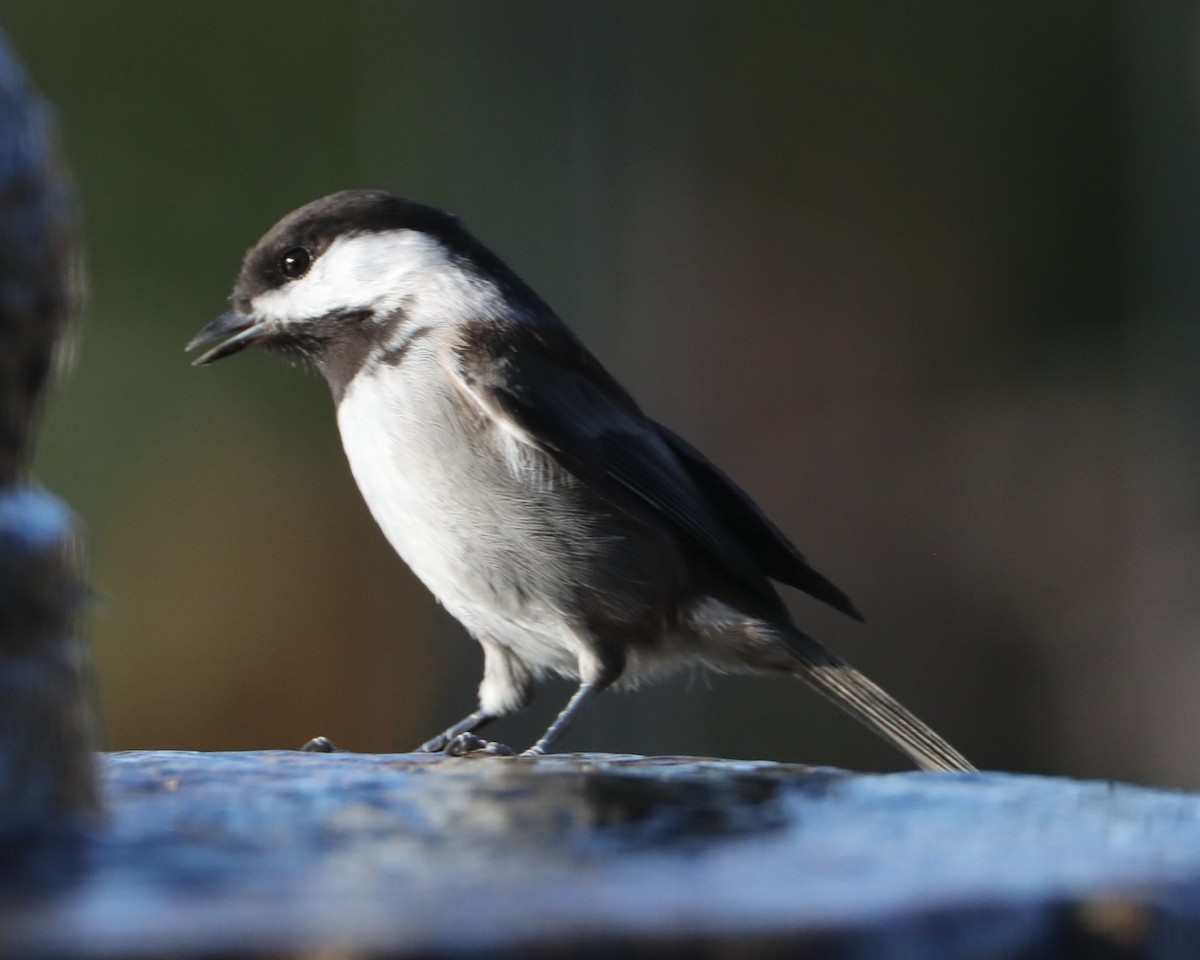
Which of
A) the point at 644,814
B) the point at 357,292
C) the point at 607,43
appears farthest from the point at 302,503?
the point at 644,814

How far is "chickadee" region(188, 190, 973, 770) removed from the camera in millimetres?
2252

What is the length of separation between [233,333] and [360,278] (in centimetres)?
21

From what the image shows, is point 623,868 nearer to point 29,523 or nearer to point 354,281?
point 29,523

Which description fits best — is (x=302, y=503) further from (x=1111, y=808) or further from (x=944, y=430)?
(x=1111, y=808)

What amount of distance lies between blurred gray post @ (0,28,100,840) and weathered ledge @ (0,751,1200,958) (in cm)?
5

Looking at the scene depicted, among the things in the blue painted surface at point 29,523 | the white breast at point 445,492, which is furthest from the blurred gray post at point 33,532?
the white breast at point 445,492

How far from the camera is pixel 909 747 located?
7.91ft

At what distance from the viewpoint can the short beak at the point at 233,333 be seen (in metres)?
2.44

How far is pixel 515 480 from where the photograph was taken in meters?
2.27

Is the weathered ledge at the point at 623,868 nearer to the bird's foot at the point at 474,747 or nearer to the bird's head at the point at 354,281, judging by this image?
the bird's foot at the point at 474,747

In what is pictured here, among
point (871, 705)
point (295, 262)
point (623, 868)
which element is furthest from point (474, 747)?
point (623, 868)

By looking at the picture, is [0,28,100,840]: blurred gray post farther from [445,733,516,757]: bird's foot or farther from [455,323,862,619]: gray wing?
[455,323,862,619]: gray wing

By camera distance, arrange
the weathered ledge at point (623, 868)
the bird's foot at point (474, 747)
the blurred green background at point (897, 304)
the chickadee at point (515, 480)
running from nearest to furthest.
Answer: the weathered ledge at point (623, 868) < the bird's foot at point (474, 747) < the chickadee at point (515, 480) < the blurred green background at point (897, 304)

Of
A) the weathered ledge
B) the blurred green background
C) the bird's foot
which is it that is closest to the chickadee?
the bird's foot
